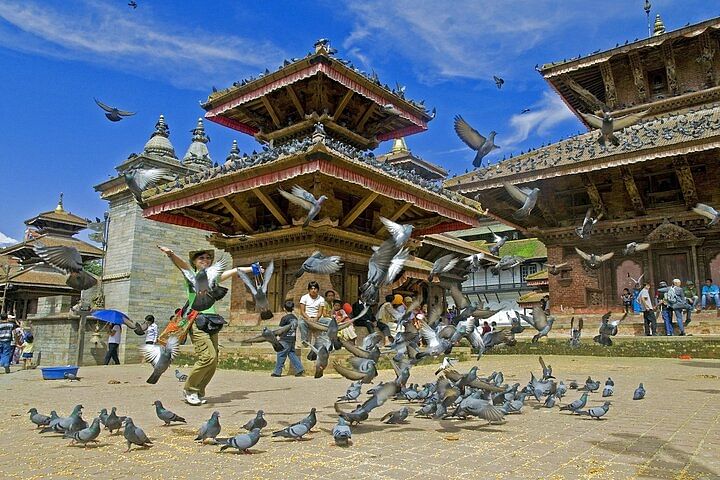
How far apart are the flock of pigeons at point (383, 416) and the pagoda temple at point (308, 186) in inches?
344

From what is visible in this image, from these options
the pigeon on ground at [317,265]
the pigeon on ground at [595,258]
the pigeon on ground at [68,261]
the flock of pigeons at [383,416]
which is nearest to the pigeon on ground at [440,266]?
the pigeon on ground at [317,265]

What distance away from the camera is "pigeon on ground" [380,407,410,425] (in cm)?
532

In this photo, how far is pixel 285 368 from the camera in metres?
11.7

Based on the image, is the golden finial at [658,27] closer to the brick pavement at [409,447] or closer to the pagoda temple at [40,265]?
the brick pavement at [409,447]

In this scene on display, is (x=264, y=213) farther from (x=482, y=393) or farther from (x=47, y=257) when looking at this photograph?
(x=482, y=393)

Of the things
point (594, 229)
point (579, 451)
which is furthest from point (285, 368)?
point (594, 229)

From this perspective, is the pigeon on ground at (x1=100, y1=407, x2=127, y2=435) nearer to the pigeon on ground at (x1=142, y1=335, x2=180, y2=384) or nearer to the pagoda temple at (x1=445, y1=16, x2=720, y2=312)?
the pigeon on ground at (x1=142, y1=335, x2=180, y2=384)

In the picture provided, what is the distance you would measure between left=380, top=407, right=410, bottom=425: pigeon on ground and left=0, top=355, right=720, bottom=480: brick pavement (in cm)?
9

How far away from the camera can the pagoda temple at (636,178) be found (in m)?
18.0

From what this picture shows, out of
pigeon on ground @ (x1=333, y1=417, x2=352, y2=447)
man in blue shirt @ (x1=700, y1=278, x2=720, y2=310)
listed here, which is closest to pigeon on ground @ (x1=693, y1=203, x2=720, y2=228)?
man in blue shirt @ (x1=700, y1=278, x2=720, y2=310)

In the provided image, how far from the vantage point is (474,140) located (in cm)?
1149

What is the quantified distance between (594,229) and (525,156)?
4172 millimetres

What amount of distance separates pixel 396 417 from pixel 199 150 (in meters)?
30.0

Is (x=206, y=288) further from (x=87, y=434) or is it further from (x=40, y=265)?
(x=40, y=265)
